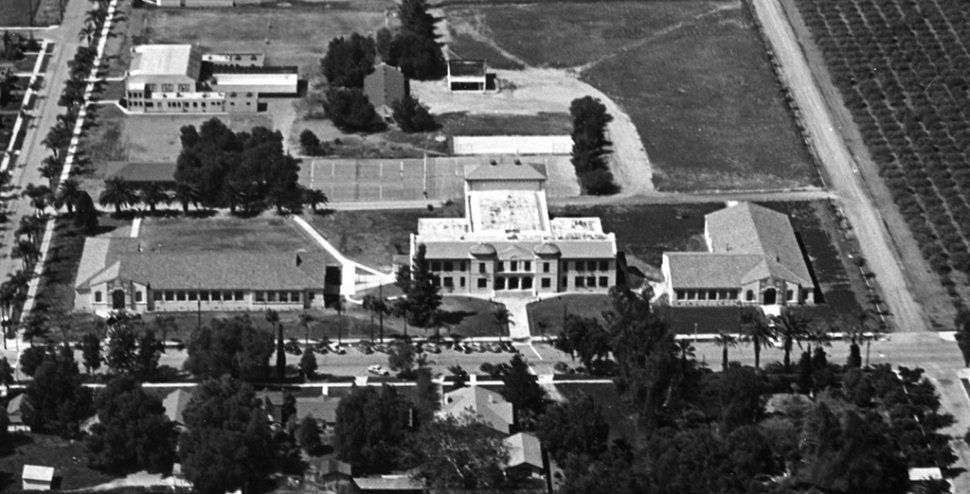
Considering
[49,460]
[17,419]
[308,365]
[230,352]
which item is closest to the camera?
[49,460]

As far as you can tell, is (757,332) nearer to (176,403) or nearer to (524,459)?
(524,459)

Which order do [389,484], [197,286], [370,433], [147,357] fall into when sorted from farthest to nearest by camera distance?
[197,286] < [147,357] < [370,433] < [389,484]

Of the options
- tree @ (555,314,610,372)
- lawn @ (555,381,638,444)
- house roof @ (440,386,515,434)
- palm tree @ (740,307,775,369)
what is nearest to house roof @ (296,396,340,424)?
house roof @ (440,386,515,434)

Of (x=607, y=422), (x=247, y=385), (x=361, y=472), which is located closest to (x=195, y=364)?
(x=247, y=385)

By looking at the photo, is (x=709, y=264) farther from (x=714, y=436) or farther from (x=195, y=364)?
(x=195, y=364)

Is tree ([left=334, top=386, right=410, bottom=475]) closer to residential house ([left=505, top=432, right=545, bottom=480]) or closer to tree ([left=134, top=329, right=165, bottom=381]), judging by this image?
residential house ([left=505, top=432, right=545, bottom=480])

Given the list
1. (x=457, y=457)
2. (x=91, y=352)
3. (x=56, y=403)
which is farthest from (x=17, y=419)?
(x=457, y=457)
